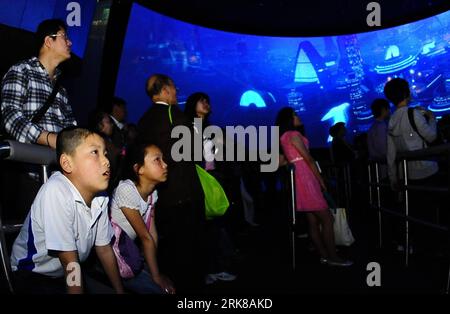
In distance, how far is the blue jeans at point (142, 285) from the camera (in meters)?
1.98

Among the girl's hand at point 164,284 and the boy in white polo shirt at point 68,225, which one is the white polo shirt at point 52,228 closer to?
the boy in white polo shirt at point 68,225

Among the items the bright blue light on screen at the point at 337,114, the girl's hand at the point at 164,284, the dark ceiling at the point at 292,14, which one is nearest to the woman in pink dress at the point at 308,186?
the girl's hand at the point at 164,284

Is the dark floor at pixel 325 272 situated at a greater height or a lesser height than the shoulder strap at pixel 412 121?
lesser

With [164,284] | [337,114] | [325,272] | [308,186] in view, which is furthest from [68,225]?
[337,114]

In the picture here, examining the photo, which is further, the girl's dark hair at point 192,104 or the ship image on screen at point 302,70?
the ship image on screen at point 302,70

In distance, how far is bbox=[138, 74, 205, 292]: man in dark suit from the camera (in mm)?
2623

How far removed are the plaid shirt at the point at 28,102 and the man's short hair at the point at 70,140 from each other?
0.31 m

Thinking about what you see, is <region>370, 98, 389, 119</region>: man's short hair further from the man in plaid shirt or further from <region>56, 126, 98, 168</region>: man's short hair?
<region>56, 126, 98, 168</region>: man's short hair

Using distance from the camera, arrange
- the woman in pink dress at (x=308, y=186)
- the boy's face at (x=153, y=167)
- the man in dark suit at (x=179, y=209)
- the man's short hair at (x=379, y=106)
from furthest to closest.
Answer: the man's short hair at (x=379, y=106)
the woman in pink dress at (x=308, y=186)
the man in dark suit at (x=179, y=209)
the boy's face at (x=153, y=167)

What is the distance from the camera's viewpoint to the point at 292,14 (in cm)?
1124

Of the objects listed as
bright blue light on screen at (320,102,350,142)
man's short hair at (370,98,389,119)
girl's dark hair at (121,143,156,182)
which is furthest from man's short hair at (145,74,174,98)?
bright blue light on screen at (320,102,350,142)

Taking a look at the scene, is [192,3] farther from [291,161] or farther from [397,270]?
[397,270]
